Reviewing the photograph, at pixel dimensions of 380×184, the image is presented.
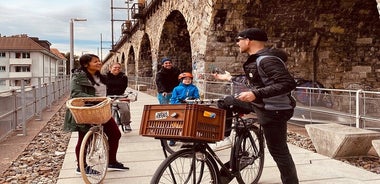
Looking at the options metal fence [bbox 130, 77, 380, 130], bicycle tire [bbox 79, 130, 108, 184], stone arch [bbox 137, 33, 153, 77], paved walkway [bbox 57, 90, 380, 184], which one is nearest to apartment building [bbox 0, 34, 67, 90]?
stone arch [bbox 137, 33, 153, 77]

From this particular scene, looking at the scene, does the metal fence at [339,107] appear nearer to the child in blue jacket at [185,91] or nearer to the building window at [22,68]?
the child in blue jacket at [185,91]

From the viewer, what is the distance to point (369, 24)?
14.7 metres

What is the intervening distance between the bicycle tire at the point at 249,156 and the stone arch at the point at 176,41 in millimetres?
15008

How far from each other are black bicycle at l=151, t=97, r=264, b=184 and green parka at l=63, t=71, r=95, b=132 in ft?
4.61

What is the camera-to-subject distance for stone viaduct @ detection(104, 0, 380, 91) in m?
12.9

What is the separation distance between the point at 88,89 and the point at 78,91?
0.14 metres

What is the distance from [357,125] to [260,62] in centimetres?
482

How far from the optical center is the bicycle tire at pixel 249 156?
3739 millimetres

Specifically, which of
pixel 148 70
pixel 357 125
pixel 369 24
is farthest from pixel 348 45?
pixel 148 70

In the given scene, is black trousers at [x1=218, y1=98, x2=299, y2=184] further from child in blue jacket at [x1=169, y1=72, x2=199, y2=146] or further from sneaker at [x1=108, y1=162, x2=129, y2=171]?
child in blue jacket at [x1=169, y1=72, x2=199, y2=146]

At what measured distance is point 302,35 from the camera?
1473 cm

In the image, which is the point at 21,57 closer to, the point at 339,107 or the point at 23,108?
the point at 23,108

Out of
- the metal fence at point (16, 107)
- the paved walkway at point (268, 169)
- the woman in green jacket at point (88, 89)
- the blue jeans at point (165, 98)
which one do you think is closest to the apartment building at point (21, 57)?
the metal fence at point (16, 107)

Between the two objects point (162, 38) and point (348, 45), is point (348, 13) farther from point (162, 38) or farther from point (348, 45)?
point (162, 38)
